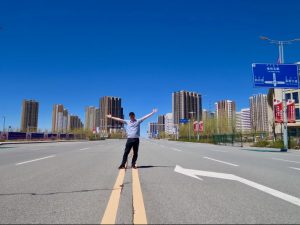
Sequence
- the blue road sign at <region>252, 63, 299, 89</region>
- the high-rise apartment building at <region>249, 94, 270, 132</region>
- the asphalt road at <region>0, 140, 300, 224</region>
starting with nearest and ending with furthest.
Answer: the asphalt road at <region>0, 140, 300, 224</region> < the blue road sign at <region>252, 63, 299, 89</region> < the high-rise apartment building at <region>249, 94, 270, 132</region>

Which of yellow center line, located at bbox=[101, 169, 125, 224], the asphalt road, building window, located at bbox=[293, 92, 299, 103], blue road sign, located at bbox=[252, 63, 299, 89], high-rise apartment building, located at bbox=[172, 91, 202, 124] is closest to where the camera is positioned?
yellow center line, located at bbox=[101, 169, 125, 224]

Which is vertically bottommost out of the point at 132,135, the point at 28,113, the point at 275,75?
the point at 132,135

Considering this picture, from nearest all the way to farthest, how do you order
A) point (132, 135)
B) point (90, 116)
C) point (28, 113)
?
point (132, 135), point (28, 113), point (90, 116)

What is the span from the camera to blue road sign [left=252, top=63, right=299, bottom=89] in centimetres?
2305

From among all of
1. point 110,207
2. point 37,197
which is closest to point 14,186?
point 37,197

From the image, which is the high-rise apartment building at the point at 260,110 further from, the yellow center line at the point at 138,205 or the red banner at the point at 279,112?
the yellow center line at the point at 138,205

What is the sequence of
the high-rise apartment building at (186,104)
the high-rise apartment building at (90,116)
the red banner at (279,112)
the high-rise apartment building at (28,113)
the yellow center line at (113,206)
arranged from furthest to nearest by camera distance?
the high-rise apartment building at (90,116)
the high-rise apartment building at (186,104)
the high-rise apartment building at (28,113)
the red banner at (279,112)
the yellow center line at (113,206)

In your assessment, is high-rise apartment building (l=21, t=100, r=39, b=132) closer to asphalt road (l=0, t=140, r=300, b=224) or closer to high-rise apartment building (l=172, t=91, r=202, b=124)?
high-rise apartment building (l=172, t=91, r=202, b=124)

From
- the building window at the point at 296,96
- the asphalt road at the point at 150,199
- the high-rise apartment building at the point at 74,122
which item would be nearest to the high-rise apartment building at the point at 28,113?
the high-rise apartment building at the point at 74,122

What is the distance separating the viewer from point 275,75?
23.2 metres

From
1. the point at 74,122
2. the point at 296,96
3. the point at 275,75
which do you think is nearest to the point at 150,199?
the point at 275,75

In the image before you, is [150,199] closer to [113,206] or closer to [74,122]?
[113,206]

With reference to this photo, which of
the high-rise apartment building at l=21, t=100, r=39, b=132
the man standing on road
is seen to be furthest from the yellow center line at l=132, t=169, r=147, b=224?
the high-rise apartment building at l=21, t=100, r=39, b=132

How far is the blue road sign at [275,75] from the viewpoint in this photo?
2305 centimetres
